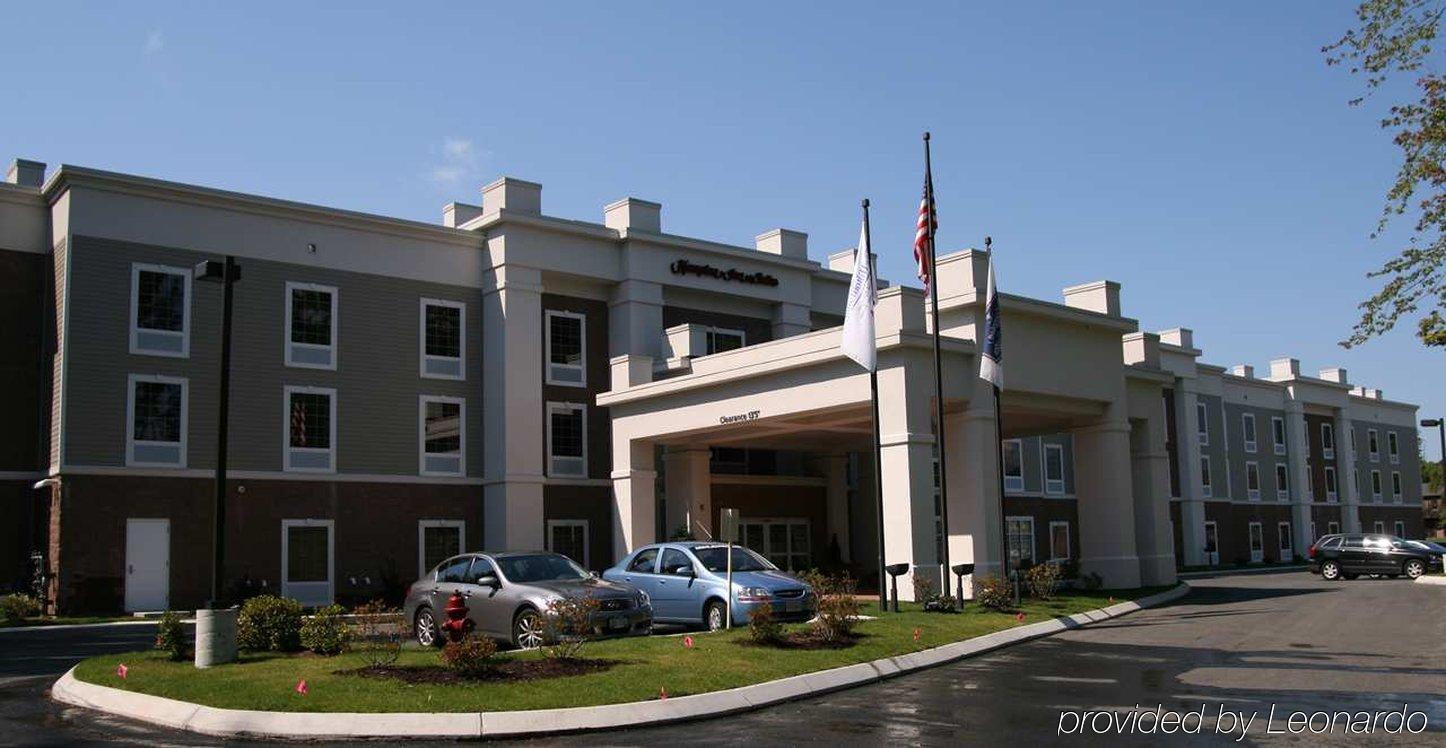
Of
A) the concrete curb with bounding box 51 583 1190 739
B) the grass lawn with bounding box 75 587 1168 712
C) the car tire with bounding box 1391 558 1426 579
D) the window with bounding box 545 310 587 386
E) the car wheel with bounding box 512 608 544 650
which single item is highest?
the window with bounding box 545 310 587 386

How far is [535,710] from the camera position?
12656 millimetres

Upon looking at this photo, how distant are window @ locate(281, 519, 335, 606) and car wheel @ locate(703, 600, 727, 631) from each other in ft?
55.3

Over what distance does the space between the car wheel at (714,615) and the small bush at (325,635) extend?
647 centimetres

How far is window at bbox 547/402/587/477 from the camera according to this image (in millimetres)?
39125

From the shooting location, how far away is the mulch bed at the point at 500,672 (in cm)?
1424

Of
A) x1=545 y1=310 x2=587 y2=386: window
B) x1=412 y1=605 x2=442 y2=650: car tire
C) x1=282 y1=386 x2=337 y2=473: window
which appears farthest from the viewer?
x1=545 y1=310 x2=587 y2=386: window

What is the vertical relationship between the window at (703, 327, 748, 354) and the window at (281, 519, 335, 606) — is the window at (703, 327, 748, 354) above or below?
above

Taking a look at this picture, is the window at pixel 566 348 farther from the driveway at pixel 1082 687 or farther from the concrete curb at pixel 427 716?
the concrete curb at pixel 427 716

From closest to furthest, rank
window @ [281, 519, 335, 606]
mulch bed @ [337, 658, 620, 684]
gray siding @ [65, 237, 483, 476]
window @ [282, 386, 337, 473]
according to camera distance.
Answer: mulch bed @ [337, 658, 620, 684], gray siding @ [65, 237, 483, 476], window @ [281, 519, 335, 606], window @ [282, 386, 337, 473]

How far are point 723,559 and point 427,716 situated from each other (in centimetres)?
999

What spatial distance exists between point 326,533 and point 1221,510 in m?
48.0

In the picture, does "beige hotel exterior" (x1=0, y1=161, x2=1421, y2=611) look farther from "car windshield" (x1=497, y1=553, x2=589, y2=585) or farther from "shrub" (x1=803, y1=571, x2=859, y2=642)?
"car windshield" (x1=497, y1=553, x2=589, y2=585)

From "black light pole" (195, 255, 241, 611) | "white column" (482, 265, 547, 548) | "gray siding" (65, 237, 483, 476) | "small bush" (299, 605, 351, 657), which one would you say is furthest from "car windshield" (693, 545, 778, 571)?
"gray siding" (65, 237, 483, 476)

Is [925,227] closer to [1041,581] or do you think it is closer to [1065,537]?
[1041,581]
